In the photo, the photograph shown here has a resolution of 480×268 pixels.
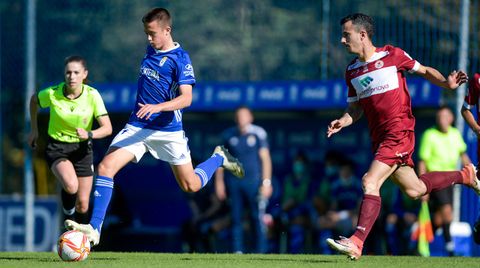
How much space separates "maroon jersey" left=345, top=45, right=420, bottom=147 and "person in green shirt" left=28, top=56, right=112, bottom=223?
3060mm

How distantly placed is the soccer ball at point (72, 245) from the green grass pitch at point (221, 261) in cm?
9

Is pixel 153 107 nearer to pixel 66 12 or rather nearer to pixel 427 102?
pixel 427 102

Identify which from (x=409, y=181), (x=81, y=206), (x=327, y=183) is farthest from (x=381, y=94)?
(x=327, y=183)

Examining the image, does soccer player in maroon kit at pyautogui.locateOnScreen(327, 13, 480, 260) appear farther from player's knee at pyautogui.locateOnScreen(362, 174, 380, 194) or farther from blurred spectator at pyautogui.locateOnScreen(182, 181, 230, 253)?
blurred spectator at pyautogui.locateOnScreen(182, 181, 230, 253)

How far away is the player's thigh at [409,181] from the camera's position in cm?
1065

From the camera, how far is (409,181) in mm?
10703

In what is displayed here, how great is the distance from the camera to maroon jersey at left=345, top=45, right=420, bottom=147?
34.0 feet

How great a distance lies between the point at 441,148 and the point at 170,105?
605 cm

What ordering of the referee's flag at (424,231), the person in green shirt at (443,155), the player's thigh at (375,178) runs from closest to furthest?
the player's thigh at (375,178) → the person in green shirt at (443,155) → the referee's flag at (424,231)

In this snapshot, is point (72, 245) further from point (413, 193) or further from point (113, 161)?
point (413, 193)

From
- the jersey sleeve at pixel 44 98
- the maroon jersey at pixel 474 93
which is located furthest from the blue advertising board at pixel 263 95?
the jersey sleeve at pixel 44 98

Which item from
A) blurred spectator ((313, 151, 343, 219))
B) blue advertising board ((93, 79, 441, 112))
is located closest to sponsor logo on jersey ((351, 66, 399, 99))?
blue advertising board ((93, 79, 441, 112))

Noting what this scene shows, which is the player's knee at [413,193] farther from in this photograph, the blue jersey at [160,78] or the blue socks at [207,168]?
the blue jersey at [160,78]

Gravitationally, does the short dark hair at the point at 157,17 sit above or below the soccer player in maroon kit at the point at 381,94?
above
